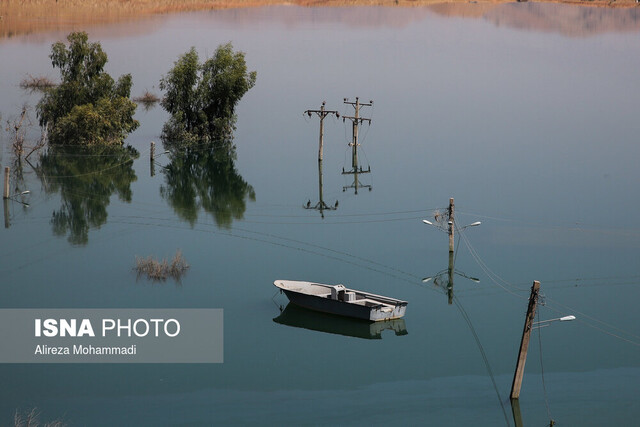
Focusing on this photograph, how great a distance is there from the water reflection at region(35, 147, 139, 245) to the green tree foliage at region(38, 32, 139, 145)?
1141 millimetres

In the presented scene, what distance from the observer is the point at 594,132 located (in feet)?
277

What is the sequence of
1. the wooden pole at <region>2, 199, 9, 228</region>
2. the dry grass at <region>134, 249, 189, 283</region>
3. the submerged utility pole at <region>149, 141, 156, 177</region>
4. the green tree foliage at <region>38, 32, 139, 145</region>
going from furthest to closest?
the green tree foliage at <region>38, 32, 139, 145</region>
the submerged utility pole at <region>149, 141, 156, 177</region>
the wooden pole at <region>2, 199, 9, 228</region>
the dry grass at <region>134, 249, 189, 283</region>

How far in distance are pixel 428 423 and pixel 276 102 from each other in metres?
59.7

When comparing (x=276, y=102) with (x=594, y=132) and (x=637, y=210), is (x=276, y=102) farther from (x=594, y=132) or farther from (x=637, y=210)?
(x=637, y=210)

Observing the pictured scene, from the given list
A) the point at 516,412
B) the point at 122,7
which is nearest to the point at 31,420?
the point at 516,412

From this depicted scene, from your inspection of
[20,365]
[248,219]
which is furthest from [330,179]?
[20,365]

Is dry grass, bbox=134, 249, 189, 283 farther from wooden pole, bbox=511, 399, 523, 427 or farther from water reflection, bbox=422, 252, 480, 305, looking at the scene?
wooden pole, bbox=511, 399, 523, 427

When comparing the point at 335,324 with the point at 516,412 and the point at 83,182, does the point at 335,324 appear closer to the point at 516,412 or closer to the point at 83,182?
the point at 516,412

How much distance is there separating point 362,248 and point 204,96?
25.4 metres

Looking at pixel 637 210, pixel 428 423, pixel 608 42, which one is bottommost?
pixel 428 423

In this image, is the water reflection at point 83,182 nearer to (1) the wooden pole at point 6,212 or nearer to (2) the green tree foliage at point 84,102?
(2) the green tree foliage at point 84,102

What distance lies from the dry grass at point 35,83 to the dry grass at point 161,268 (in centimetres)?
4832

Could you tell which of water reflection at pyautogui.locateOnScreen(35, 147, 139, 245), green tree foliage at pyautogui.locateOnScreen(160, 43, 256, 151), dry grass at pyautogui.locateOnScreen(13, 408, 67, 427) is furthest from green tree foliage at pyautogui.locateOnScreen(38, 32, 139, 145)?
dry grass at pyautogui.locateOnScreen(13, 408, 67, 427)

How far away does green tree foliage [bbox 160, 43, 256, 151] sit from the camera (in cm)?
7362
